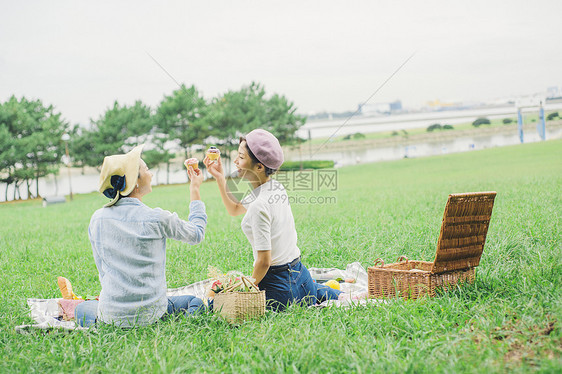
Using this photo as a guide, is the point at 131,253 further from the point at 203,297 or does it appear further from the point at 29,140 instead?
the point at 29,140

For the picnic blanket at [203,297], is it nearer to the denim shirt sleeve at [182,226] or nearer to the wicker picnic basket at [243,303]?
the wicker picnic basket at [243,303]

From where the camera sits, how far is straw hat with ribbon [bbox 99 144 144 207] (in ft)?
8.29

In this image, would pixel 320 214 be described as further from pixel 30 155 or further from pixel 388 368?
pixel 30 155

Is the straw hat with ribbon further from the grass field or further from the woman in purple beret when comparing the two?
the grass field

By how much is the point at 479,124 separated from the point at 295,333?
1407 inches

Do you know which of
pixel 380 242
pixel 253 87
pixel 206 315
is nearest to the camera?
pixel 206 315

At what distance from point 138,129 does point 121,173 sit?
2416cm

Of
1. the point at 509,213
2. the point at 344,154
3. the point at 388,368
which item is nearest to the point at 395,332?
the point at 388,368

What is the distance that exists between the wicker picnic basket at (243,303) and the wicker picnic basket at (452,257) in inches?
31.0

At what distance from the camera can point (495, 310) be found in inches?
97.7

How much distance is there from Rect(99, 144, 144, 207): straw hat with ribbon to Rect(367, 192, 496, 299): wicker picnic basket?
1.46m

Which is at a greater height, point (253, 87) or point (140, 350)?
point (253, 87)

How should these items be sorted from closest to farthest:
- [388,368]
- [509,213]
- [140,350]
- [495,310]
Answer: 1. [388,368]
2. [140,350]
3. [495,310]
4. [509,213]

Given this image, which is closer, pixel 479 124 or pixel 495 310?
pixel 495 310
